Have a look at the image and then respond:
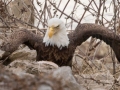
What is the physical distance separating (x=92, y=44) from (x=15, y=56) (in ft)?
7.39

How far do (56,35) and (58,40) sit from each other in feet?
0.22

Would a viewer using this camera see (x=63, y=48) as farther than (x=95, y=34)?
No

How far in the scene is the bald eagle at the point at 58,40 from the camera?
4.05 m

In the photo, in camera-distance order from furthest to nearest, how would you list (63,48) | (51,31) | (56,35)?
(56,35) → (63,48) → (51,31)

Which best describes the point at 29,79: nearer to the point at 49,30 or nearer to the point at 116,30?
the point at 49,30

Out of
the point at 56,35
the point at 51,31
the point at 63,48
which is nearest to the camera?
the point at 51,31

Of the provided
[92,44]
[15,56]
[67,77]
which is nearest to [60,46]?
[15,56]

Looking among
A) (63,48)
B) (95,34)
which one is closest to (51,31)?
(63,48)

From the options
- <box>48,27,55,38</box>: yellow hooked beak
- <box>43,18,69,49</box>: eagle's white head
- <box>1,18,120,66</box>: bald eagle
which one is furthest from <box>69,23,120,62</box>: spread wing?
<box>48,27,55,38</box>: yellow hooked beak

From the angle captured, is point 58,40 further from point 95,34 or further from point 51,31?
point 95,34

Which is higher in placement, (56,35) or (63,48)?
(56,35)

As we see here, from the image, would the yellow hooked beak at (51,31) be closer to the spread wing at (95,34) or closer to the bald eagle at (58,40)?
the bald eagle at (58,40)

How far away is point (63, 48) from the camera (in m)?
4.18

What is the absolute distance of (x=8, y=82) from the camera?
32.1 inches
